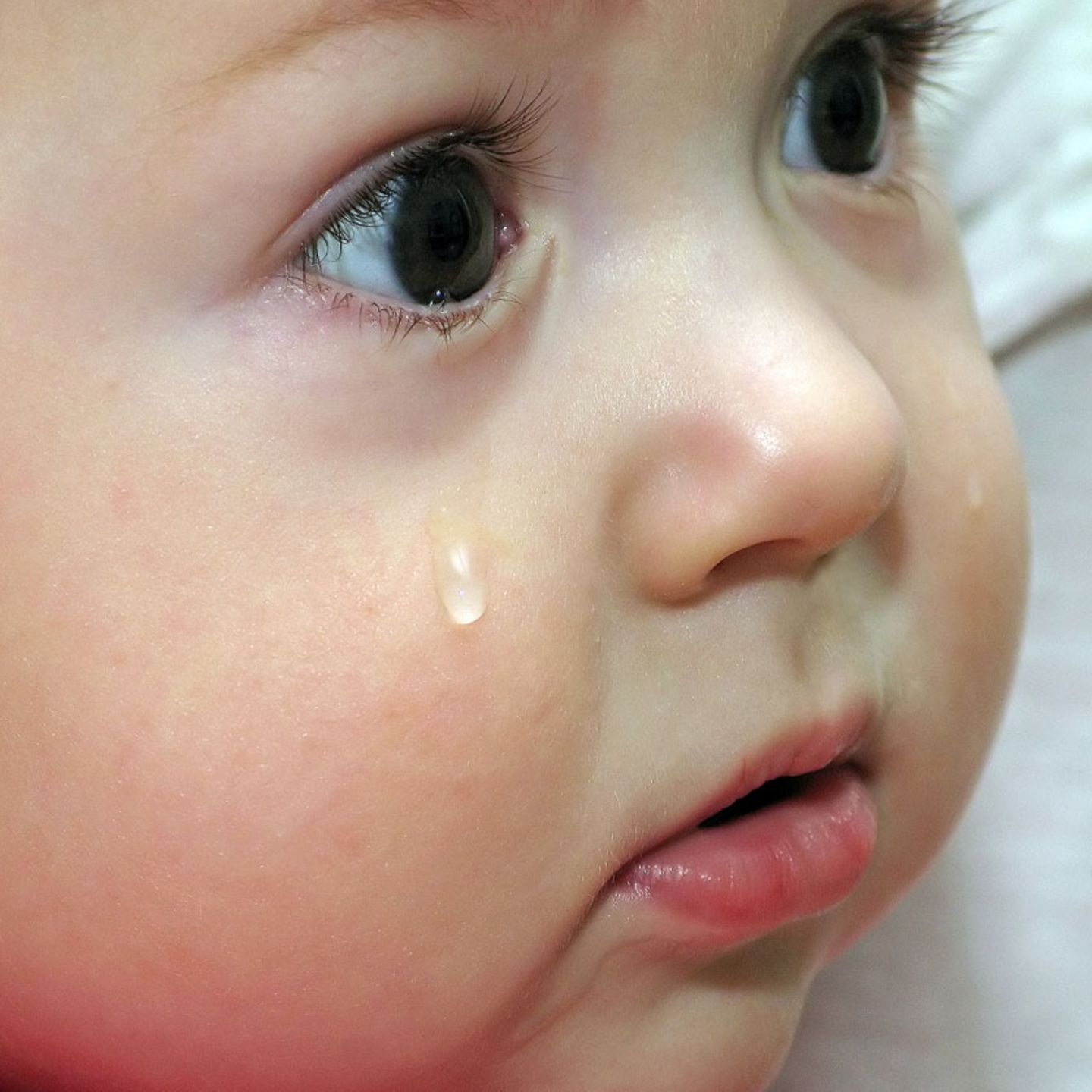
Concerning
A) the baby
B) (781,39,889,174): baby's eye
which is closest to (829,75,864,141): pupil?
(781,39,889,174): baby's eye

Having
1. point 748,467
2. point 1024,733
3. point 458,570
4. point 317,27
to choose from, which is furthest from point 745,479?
point 1024,733

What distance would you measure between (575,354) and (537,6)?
0.45 feet

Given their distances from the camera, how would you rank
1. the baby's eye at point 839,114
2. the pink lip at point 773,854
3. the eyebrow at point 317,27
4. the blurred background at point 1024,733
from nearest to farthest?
1. the eyebrow at point 317,27
2. the pink lip at point 773,854
3. the baby's eye at point 839,114
4. the blurred background at point 1024,733

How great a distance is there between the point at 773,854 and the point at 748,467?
0.62 feet

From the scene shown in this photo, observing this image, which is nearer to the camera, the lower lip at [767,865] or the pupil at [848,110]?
the lower lip at [767,865]

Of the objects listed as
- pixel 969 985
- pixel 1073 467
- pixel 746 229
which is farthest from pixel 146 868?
pixel 1073 467

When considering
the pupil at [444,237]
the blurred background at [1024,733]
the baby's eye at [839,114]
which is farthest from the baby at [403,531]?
the blurred background at [1024,733]

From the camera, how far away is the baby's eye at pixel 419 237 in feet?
2.20

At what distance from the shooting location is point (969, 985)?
109 centimetres

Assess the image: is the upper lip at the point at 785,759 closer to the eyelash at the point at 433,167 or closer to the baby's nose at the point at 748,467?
the baby's nose at the point at 748,467

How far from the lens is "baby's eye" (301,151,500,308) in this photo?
0.67m

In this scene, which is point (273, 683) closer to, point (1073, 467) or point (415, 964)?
point (415, 964)

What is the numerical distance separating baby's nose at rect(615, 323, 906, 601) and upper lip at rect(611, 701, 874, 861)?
0.26 feet

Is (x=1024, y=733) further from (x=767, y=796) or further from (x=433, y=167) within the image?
(x=433, y=167)
